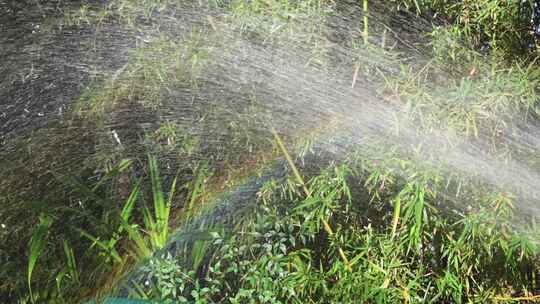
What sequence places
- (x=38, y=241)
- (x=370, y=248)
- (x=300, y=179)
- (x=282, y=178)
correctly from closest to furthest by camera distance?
(x=370, y=248), (x=300, y=179), (x=282, y=178), (x=38, y=241)

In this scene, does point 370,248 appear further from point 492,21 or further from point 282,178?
point 492,21

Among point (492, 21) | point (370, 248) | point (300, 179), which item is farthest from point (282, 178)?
point (492, 21)

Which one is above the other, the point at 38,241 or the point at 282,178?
the point at 282,178

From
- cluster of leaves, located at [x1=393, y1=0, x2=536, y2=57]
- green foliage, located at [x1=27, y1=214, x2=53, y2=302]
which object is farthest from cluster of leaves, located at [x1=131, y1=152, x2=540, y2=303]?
cluster of leaves, located at [x1=393, y1=0, x2=536, y2=57]

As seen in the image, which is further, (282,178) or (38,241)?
(38,241)

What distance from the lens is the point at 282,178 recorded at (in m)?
3.60

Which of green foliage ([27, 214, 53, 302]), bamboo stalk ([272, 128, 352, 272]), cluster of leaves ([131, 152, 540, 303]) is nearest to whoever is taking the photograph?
cluster of leaves ([131, 152, 540, 303])

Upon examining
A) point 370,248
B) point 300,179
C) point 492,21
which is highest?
point 492,21

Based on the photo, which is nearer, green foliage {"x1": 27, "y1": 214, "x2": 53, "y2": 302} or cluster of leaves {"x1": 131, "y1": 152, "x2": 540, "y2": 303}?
cluster of leaves {"x1": 131, "y1": 152, "x2": 540, "y2": 303}

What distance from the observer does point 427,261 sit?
11.1ft

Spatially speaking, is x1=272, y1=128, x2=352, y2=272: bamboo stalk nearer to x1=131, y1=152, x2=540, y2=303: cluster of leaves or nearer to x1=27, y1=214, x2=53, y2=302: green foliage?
x1=131, y1=152, x2=540, y2=303: cluster of leaves

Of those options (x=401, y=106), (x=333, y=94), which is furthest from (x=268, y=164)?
(x=401, y=106)

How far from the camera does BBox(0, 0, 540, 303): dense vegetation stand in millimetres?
3258

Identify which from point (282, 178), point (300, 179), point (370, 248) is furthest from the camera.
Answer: point (282, 178)
